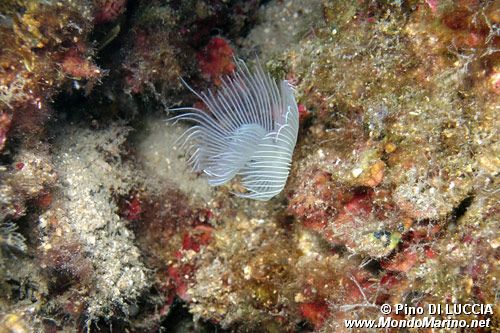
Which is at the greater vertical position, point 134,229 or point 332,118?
point 332,118

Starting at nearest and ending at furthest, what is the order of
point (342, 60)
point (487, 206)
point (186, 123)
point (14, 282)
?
point (487, 206) < point (14, 282) < point (342, 60) < point (186, 123)

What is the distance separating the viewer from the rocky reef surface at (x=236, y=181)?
3.15 metres

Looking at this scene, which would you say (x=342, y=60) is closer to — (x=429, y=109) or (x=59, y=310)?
(x=429, y=109)

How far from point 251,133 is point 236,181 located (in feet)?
3.02

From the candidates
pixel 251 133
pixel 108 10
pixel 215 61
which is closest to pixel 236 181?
pixel 251 133

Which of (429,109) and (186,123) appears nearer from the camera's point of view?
(429,109)

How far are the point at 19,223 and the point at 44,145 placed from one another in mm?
740

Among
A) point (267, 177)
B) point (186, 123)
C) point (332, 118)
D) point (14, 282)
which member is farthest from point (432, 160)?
point (14, 282)

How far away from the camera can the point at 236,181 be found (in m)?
4.81

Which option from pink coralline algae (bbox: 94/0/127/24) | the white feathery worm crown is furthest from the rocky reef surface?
the white feathery worm crown

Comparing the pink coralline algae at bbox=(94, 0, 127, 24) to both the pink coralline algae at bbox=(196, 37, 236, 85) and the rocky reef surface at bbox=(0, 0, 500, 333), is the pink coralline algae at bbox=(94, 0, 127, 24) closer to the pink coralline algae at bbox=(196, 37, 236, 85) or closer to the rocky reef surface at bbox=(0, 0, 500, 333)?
the rocky reef surface at bbox=(0, 0, 500, 333)

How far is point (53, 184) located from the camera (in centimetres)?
348

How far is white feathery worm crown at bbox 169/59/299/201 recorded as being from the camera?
386 cm

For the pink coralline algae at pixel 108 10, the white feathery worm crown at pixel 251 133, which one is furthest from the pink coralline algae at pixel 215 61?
the pink coralline algae at pixel 108 10
